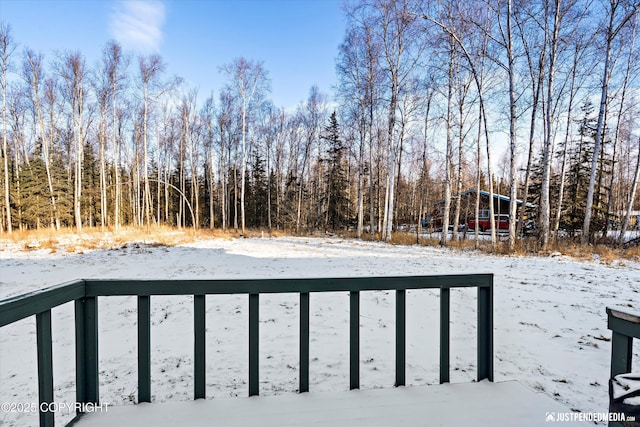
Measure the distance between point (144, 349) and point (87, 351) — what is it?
0.86 feet

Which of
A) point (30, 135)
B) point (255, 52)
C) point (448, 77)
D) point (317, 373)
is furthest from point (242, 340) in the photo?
point (30, 135)

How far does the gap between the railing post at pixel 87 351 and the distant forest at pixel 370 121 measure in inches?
446

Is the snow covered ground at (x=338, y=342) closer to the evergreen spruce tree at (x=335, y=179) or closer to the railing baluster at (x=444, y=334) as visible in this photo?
the railing baluster at (x=444, y=334)

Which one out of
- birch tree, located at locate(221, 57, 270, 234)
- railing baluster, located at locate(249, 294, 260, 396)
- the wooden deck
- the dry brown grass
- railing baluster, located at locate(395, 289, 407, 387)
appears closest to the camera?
the wooden deck

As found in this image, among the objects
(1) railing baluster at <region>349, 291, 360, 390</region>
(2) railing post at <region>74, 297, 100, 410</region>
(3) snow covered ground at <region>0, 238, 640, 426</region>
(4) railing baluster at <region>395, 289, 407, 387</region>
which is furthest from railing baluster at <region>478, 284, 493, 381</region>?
(2) railing post at <region>74, 297, 100, 410</region>

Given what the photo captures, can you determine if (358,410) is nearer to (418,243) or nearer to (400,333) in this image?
(400,333)

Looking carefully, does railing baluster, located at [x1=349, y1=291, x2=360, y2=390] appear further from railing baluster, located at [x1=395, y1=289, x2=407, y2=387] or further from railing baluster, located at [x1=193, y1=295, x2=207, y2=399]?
railing baluster, located at [x1=193, y1=295, x2=207, y2=399]

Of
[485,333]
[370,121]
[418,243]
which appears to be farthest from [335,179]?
[485,333]

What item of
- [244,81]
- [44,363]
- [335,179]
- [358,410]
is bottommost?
[358,410]

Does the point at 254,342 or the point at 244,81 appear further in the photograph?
the point at 244,81

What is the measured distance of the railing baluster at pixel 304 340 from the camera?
5.69 ft

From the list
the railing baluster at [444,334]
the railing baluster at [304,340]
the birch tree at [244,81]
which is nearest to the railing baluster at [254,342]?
the railing baluster at [304,340]

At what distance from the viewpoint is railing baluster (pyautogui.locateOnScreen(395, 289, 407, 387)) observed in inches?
71.2

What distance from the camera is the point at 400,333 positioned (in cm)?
184
